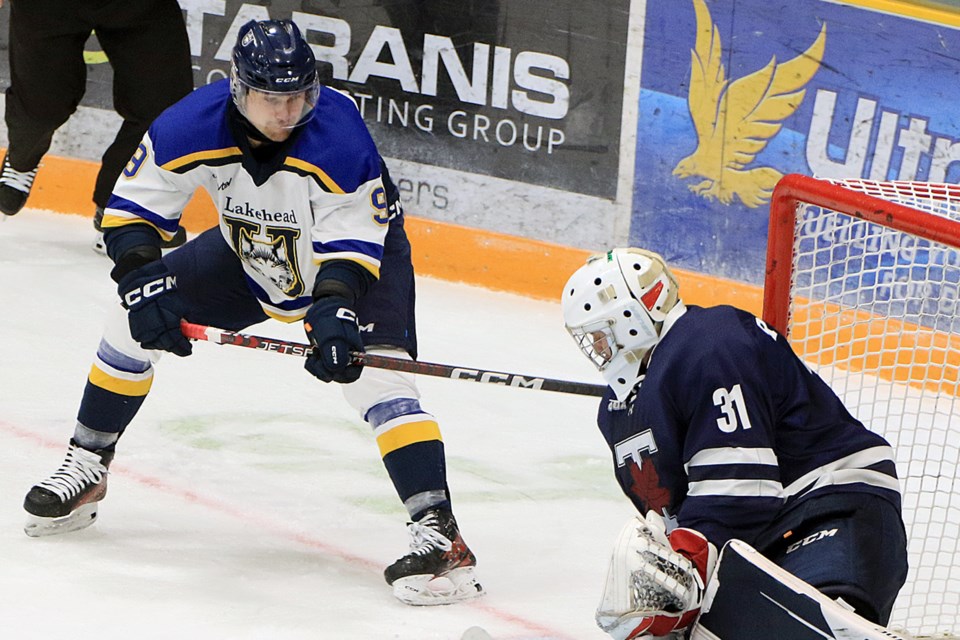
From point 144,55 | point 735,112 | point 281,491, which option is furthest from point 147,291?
point 735,112

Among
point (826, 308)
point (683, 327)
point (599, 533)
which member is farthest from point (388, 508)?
point (683, 327)

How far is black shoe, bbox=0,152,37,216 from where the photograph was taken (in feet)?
16.3

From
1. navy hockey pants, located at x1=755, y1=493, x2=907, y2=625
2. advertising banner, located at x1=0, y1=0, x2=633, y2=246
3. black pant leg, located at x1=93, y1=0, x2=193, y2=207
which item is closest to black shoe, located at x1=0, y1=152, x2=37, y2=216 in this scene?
black pant leg, located at x1=93, y1=0, x2=193, y2=207

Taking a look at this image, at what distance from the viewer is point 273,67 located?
2.84 metres

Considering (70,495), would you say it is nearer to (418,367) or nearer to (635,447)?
(418,367)

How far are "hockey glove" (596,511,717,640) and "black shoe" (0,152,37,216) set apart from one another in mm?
3276

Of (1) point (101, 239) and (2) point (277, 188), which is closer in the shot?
(2) point (277, 188)

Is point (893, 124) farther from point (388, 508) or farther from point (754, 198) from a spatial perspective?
point (388, 508)

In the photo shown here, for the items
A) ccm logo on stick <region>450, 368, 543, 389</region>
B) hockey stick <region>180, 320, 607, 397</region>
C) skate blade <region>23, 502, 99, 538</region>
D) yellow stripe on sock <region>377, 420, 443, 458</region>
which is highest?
hockey stick <region>180, 320, 607, 397</region>

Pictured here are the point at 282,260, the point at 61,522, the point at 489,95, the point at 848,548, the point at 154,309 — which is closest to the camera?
the point at 848,548

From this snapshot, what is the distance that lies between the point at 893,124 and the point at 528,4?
3.87 ft

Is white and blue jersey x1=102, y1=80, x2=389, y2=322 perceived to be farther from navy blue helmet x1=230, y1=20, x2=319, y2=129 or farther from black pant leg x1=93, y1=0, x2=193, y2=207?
black pant leg x1=93, y1=0, x2=193, y2=207

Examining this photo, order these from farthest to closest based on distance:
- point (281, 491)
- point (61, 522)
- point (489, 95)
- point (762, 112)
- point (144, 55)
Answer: point (489, 95), point (144, 55), point (762, 112), point (281, 491), point (61, 522)

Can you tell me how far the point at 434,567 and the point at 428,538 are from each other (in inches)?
2.3
